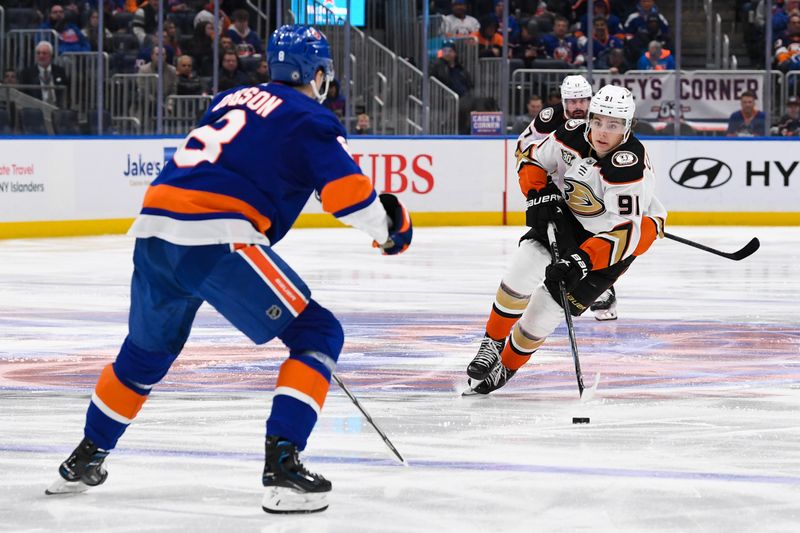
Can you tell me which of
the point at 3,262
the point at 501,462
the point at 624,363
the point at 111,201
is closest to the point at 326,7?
the point at 111,201

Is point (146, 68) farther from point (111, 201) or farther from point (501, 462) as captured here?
point (501, 462)

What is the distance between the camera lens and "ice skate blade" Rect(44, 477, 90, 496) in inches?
144

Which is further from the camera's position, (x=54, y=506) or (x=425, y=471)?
(x=425, y=471)

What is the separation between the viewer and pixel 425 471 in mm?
3947

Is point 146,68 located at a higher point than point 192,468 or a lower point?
higher

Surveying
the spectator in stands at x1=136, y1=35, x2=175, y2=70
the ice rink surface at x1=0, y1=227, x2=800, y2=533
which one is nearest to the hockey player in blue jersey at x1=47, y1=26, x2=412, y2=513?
the ice rink surface at x1=0, y1=227, x2=800, y2=533

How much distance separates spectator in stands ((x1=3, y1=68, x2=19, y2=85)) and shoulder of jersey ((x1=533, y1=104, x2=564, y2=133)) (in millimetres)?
7236

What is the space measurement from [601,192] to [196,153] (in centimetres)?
217

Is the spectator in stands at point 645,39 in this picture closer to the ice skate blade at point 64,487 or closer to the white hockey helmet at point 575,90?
the white hockey helmet at point 575,90

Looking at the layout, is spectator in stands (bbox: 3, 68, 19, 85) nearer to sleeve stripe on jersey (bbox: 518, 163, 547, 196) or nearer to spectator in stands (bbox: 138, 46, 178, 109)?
spectator in stands (bbox: 138, 46, 178, 109)

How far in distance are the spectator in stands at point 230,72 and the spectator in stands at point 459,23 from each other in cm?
206

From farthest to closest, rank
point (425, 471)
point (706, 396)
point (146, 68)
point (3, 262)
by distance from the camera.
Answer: point (146, 68)
point (3, 262)
point (706, 396)
point (425, 471)

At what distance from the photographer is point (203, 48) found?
46.2ft

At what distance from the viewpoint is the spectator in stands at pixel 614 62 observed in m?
14.6
